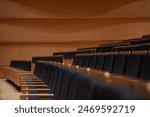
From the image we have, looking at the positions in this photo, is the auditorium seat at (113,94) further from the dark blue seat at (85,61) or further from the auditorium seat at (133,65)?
the dark blue seat at (85,61)

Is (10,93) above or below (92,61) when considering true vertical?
below

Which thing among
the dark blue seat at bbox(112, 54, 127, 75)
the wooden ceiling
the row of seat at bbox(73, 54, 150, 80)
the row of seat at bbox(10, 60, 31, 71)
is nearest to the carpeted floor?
the row of seat at bbox(10, 60, 31, 71)

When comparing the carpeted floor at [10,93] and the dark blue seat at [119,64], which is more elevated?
the dark blue seat at [119,64]

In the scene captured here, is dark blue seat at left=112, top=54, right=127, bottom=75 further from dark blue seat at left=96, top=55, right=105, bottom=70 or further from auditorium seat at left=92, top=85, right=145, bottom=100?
auditorium seat at left=92, top=85, right=145, bottom=100

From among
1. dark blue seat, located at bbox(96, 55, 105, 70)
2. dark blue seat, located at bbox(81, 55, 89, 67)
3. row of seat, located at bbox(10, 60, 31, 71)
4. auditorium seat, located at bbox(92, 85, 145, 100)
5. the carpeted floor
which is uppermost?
auditorium seat, located at bbox(92, 85, 145, 100)

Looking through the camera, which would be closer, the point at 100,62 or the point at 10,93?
the point at 100,62

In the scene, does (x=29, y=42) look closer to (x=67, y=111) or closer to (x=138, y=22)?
(x=138, y=22)

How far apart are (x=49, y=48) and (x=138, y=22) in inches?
24.1

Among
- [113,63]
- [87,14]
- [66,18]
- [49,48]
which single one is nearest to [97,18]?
[87,14]

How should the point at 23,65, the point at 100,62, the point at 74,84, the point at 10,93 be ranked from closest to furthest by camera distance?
the point at 74,84
the point at 100,62
the point at 10,93
the point at 23,65

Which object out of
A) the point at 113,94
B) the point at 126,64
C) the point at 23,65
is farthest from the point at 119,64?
the point at 23,65

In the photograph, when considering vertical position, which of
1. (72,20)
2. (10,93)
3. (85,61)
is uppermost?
(72,20)

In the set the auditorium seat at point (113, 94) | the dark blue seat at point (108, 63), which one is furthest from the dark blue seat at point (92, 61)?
the auditorium seat at point (113, 94)

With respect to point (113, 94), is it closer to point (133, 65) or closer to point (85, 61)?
point (133, 65)
